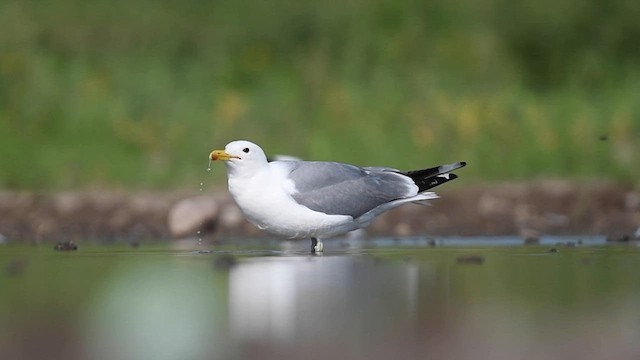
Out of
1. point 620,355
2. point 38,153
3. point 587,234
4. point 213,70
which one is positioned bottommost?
point 620,355

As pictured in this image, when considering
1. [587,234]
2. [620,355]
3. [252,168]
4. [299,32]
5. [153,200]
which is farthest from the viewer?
[299,32]

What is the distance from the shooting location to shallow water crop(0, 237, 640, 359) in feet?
24.0

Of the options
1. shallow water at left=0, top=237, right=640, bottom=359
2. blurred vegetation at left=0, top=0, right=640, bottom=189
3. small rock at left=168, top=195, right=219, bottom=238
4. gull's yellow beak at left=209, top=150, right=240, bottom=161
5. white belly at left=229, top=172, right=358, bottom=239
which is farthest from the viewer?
blurred vegetation at left=0, top=0, right=640, bottom=189

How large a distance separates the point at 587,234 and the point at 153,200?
5298 mm

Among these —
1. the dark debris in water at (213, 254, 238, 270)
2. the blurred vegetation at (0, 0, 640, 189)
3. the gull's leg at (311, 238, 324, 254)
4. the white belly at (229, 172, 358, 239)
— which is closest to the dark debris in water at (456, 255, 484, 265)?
the dark debris in water at (213, 254, 238, 270)

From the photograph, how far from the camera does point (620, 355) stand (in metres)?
6.92

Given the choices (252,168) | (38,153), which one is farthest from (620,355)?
(38,153)

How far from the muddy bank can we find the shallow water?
135 inches

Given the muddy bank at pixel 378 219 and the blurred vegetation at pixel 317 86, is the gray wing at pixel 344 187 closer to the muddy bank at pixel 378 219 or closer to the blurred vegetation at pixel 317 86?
the muddy bank at pixel 378 219

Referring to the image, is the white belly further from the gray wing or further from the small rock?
the small rock

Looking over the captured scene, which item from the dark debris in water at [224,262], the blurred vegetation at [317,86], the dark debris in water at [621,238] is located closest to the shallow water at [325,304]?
the dark debris in water at [224,262]

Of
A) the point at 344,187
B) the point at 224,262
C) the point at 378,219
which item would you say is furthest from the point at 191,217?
the point at 224,262

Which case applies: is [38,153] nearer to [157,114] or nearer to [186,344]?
[157,114]

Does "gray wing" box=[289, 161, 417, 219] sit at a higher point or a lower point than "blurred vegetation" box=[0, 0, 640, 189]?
lower
